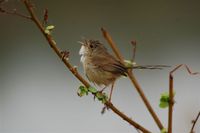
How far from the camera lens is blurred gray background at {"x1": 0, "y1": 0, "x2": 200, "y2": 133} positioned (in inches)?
182

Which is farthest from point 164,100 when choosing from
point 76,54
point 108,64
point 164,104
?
point 76,54

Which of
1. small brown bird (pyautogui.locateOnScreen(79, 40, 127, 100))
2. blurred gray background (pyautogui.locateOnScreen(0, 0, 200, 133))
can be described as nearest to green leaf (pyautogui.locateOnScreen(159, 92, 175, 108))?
small brown bird (pyautogui.locateOnScreen(79, 40, 127, 100))

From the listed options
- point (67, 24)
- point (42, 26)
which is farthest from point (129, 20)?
point (42, 26)

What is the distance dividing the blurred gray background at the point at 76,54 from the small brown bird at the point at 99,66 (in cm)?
185

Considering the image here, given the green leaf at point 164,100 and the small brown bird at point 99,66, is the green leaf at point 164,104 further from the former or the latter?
the small brown bird at point 99,66

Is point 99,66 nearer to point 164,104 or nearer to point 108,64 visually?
point 108,64

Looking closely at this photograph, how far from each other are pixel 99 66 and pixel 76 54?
201 cm

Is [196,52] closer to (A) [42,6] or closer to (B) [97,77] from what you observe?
(A) [42,6]

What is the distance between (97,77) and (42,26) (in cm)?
117

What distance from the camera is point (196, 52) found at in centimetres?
463

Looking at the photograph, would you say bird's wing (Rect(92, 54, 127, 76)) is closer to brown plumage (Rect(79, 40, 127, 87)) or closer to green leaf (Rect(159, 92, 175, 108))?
brown plumage (Rect(79, 40, 127, 87))

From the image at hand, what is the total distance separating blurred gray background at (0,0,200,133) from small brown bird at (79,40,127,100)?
1.85 m

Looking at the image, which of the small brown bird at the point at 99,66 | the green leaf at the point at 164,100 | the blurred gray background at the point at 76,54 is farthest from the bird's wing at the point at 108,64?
the blurred gray background at the point at 76,54

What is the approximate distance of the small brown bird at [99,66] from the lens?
8.22ft
